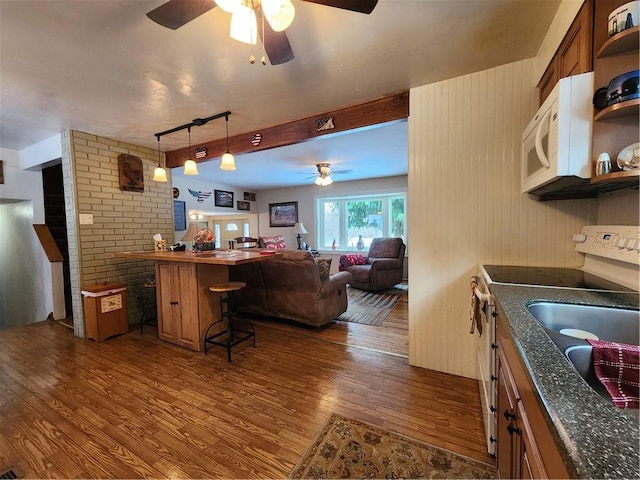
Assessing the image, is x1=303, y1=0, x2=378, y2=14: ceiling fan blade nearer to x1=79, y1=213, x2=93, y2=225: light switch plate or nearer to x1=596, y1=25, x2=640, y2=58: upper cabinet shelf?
x1=596, y1=25, x2=640, y2=58: upper cabinet shelf

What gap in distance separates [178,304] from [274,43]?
259cm

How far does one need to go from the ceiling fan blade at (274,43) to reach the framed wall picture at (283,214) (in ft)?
18.5

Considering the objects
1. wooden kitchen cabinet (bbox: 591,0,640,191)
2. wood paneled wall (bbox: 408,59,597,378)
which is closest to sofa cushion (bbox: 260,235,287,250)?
wood paneled wall (bbox: 408,59,597,378)

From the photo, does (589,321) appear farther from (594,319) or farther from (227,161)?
(227,161)

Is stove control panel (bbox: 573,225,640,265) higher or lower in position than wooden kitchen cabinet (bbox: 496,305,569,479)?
higher

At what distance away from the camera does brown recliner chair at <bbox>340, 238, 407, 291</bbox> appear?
504 centimetres

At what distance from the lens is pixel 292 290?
3.33m

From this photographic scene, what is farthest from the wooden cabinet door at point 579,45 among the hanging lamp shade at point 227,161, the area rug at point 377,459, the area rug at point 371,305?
the area rug at point 371,305

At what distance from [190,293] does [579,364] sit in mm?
2872

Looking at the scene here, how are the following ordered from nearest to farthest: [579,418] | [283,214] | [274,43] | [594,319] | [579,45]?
1. [579,418]
2. [594,319]
3. [579,45]
4. [274,43]
5. [283,214]

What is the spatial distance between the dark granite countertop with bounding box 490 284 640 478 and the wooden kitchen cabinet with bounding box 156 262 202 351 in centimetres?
268

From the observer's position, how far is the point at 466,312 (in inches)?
85.7

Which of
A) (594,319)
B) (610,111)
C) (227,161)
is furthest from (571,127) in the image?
(227,161)

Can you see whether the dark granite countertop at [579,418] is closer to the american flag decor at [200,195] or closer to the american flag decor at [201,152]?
the american flag decor at [201,152]
